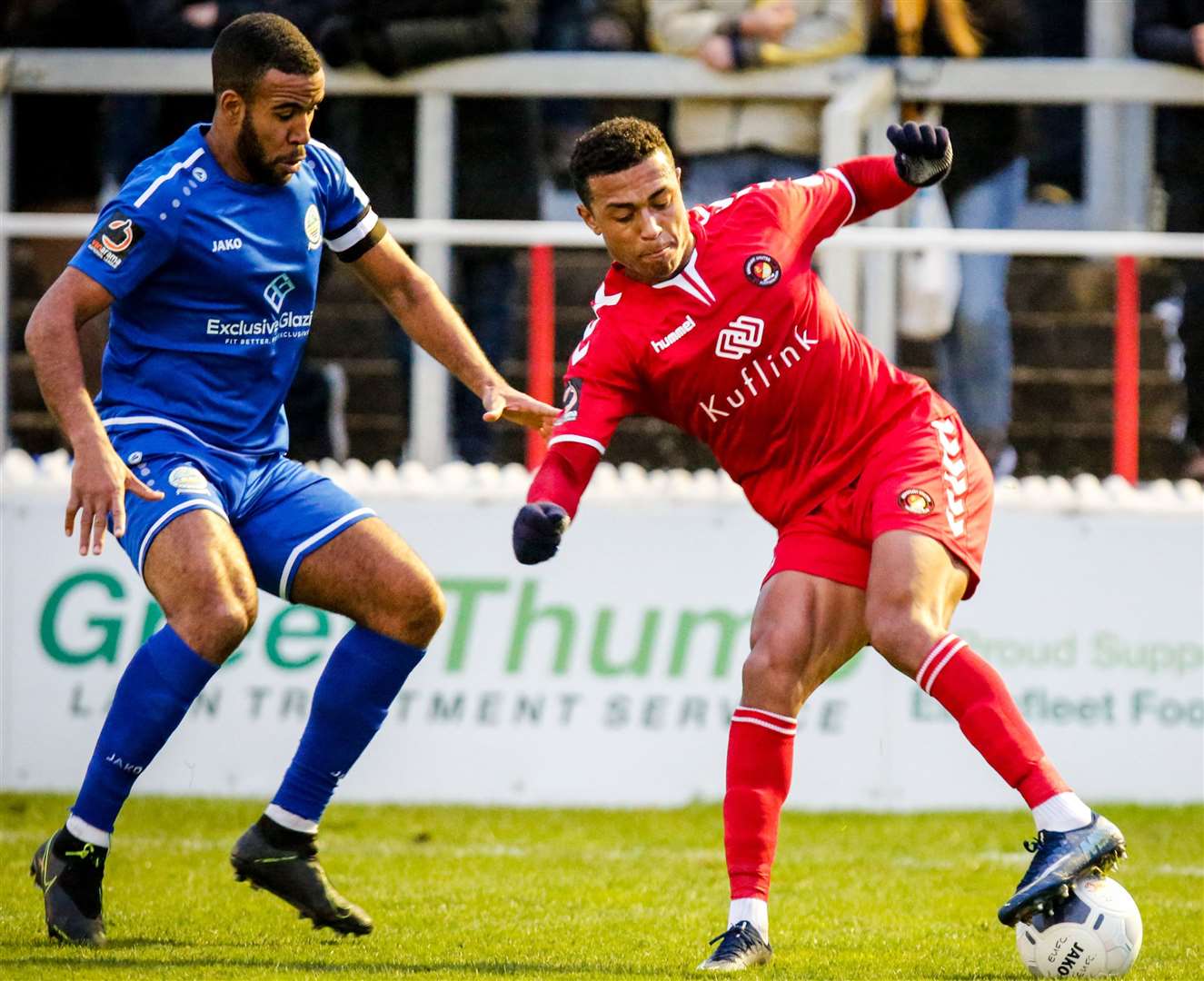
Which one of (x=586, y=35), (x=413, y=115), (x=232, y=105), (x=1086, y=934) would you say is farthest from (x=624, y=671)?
(x=1086, y=934)

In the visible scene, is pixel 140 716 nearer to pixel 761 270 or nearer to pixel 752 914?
pixel 752 914

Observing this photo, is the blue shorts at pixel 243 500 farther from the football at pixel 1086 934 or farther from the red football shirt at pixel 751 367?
the football at pixel 1086 934

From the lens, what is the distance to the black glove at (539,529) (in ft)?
16.9

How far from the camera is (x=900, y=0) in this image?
938cm

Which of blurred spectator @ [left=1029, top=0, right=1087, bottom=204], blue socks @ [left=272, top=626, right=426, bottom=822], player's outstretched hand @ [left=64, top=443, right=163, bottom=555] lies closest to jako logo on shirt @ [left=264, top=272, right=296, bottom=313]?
player's outstretched hand @ [left=64, top=443, right=163, bottom=555]

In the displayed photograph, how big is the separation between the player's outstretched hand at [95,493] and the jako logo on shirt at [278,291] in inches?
29.9

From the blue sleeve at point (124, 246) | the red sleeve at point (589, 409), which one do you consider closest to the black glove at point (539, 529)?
the red sleeve at point (589, 409)

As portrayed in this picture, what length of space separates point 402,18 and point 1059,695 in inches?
152

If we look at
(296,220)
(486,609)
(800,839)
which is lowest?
(800,839)

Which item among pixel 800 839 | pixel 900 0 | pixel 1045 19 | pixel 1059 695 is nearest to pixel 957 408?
pixel 1059 695

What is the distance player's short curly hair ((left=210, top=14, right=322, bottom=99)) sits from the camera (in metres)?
5.52

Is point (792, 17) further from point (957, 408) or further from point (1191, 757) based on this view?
point (1191, 757)

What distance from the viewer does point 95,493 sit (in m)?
5.19

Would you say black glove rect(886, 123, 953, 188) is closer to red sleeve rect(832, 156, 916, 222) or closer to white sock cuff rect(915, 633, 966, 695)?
red sleeve rect(832, 156, 916, 222)
